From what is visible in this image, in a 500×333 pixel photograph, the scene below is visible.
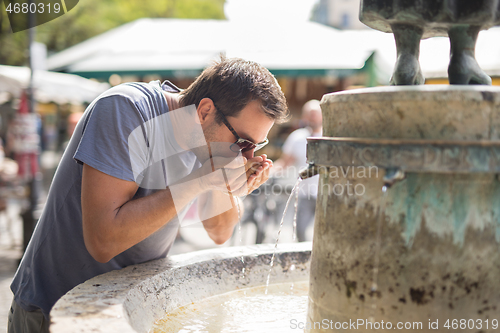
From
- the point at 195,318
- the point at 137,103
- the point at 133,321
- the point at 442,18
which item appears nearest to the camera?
the point at 442,18

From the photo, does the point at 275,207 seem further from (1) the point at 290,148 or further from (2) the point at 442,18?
(2) the point at 442,18

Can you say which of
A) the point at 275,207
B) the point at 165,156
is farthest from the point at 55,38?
the point at 165,156

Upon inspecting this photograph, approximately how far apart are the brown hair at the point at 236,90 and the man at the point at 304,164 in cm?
363

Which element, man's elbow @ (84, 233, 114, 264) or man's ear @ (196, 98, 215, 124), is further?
man's ear @ (196, 98, 215, 124)

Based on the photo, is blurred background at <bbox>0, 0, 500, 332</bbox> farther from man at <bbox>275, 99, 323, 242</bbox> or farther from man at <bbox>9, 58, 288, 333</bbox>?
man at <bbox>9, 58, 288, 333</bbox>

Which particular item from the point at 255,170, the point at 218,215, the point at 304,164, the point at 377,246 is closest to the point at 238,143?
the point at 255,170

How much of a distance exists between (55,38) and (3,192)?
19.3 m

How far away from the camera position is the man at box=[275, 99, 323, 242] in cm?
577

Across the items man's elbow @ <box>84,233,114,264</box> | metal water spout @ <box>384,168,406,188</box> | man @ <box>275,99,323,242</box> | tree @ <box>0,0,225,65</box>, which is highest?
tree @ <box>0,0,225,65</box>

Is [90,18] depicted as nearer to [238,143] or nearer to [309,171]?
[238,143]

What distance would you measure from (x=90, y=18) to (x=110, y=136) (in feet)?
83.0

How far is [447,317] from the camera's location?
4.44 feet

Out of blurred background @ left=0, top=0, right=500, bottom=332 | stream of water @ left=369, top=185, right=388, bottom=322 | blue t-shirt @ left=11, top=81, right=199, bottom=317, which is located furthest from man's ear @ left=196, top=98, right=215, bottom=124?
blurred background @ left=0, top=0, right=500, bottom=332

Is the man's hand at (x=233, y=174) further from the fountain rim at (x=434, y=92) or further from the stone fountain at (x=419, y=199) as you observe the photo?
the fountain rim at (x=434, y=92)
